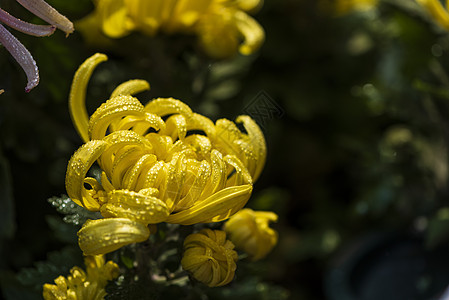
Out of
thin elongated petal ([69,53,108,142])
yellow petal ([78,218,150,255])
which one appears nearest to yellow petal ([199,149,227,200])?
yellow petal ([78,218,150,255])

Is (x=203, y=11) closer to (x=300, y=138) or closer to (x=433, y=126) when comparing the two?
(x=433, y=126)

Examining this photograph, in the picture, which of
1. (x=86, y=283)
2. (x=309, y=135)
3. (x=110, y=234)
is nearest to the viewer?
(x=110, y=234)

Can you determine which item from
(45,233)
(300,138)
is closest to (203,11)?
(45,233)

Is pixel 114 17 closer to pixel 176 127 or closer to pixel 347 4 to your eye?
pixel 176 127

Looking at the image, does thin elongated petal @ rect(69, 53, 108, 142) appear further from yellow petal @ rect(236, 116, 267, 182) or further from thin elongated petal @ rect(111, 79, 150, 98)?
yellow petal @ rect(236, 116, 267, 182)

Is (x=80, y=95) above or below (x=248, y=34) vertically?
above

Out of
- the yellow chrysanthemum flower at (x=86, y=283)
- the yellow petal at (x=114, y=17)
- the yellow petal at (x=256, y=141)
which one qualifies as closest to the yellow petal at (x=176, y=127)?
A: the yellow petal at (x=256, y=141)

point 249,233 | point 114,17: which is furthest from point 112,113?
point 114,17
